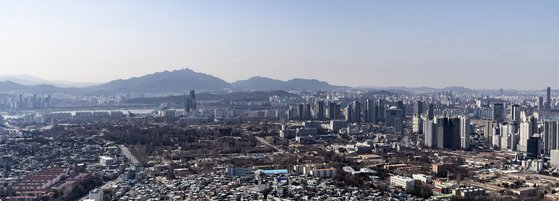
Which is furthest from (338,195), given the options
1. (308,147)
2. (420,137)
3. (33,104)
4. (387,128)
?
(33,104)

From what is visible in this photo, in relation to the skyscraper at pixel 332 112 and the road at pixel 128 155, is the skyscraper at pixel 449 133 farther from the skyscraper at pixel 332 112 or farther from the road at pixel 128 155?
the skyscraper at pixel 332 112

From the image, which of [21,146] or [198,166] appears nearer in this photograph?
[198,166]

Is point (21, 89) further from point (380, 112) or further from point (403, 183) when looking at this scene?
point (403, 183)

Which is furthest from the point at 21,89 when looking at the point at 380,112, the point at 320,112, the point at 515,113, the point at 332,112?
the point at 515,113

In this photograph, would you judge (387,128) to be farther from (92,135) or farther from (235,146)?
(92,135)

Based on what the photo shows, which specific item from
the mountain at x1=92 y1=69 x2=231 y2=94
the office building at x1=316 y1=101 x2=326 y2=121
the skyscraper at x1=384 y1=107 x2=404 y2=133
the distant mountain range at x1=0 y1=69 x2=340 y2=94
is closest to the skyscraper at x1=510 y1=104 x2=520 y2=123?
the skyscraper at x1=384 y1=107 x2=404 y2=133
